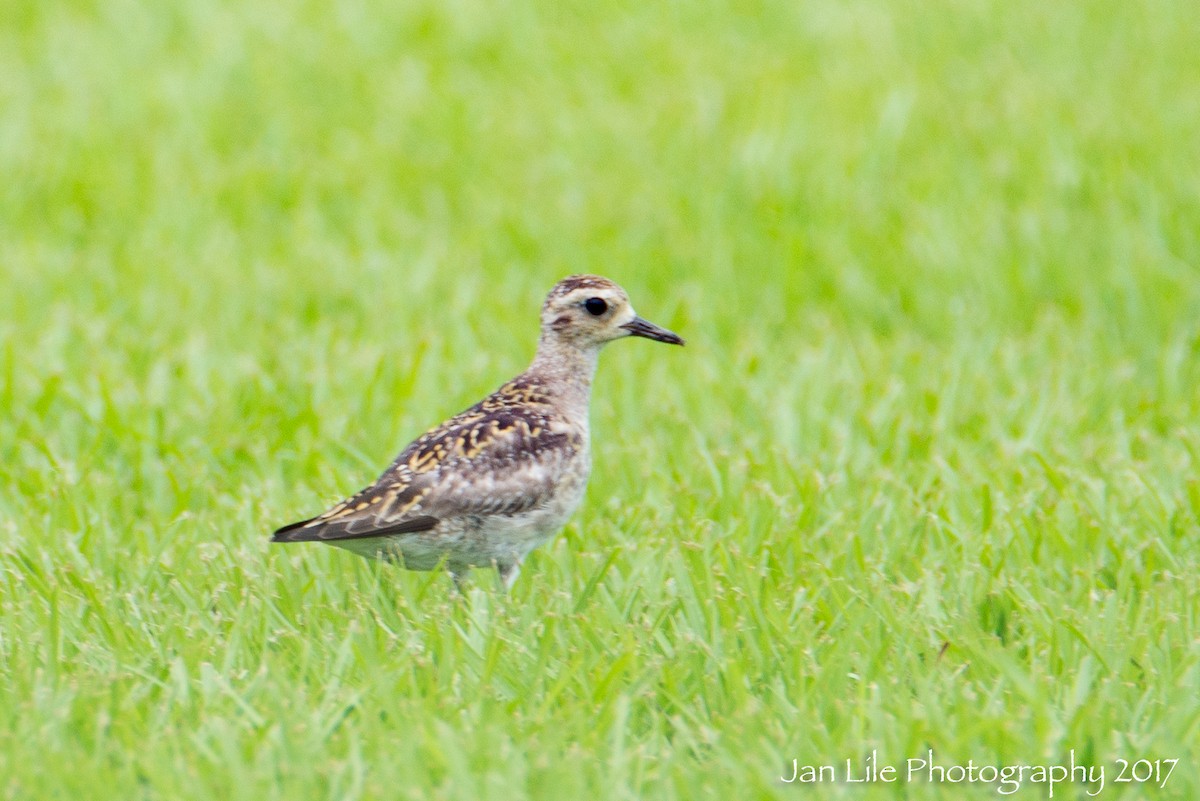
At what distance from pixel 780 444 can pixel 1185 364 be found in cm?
250

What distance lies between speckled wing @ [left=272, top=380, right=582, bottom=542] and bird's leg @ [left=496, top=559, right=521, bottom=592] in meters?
0.26

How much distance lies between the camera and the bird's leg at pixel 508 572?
5.90m

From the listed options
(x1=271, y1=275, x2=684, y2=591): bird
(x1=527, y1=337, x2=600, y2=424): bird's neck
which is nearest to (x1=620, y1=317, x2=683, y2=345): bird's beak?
(x1=271, y1=275, x2=684, y2=591): bird

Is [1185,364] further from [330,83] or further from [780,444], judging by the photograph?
[330,83]

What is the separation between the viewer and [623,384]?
27.4ft

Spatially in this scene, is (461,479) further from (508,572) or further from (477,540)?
(508,572)

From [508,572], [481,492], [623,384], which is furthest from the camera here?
[623,384]

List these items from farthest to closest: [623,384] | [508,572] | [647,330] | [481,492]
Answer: [623,384], [647,330], [508,572], [481,492]

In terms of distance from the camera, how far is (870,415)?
26.0ft

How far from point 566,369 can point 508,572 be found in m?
0.92

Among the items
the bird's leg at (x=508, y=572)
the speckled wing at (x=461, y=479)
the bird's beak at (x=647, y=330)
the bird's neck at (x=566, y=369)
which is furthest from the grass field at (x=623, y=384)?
the bird's beak at (x=647, y=330)

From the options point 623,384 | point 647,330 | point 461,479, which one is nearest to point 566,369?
point 647,330

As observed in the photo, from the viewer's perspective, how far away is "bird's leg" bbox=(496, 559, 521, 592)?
5902 mm

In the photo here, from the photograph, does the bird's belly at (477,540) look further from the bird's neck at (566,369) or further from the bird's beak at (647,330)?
the bird's beak at (647,330)
